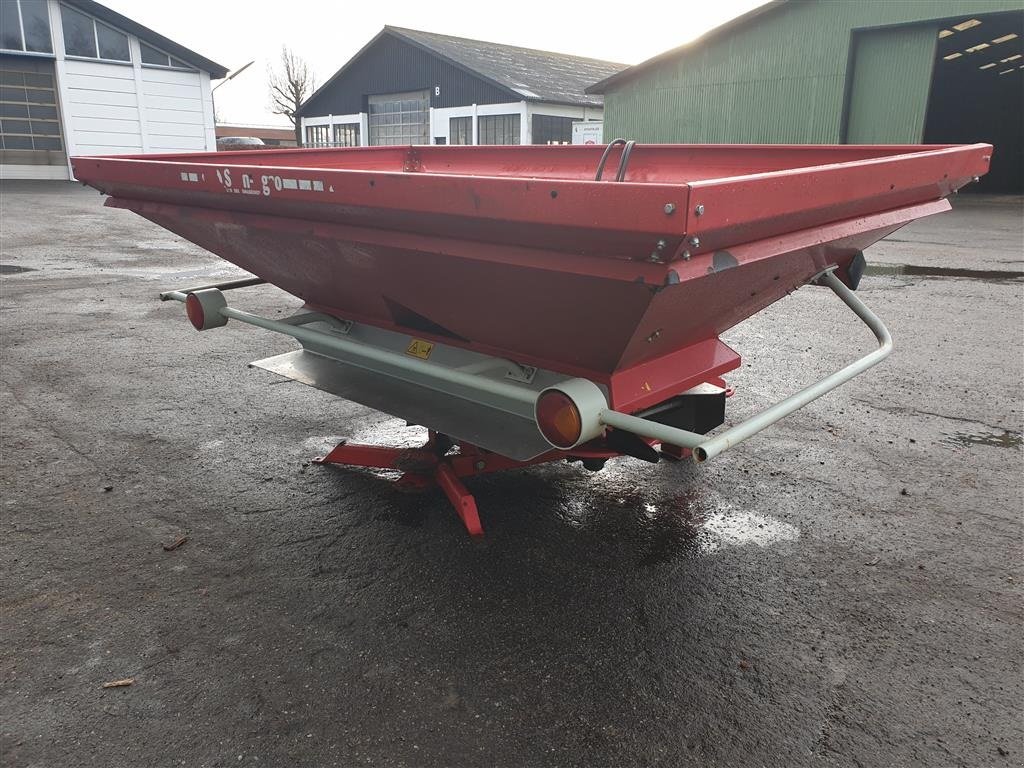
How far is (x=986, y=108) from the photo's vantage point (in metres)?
26.6

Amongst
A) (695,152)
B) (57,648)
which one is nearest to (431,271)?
(57,648)

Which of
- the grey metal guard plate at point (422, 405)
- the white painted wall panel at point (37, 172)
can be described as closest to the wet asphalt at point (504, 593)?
the grey metal guard plate at point (422, 405)

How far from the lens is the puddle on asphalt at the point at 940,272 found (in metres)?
8.66

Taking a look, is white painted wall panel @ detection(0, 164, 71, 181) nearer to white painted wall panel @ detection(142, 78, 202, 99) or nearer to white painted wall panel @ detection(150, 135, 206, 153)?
white painted wall panel @ detection(150, 135, 206, 153)

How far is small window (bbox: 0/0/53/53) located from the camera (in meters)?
21.7

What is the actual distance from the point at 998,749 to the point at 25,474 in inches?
142

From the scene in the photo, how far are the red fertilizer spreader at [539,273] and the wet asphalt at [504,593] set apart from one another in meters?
0.36

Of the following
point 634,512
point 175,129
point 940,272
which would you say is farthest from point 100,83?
point 634,512

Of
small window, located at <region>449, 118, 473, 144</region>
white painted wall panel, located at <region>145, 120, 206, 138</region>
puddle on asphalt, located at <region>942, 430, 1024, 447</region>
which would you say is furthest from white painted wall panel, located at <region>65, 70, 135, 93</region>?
puddle on asphalt, located at <region>942, 430, 1024, 447</region>

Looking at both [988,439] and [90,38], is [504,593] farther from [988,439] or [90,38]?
[90,38]

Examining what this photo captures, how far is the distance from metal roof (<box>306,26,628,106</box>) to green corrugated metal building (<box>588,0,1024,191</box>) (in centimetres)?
306

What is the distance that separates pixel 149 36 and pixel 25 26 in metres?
3.27

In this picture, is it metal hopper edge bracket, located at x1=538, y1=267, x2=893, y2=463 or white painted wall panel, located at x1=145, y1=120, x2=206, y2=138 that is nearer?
metal hopper edge bracket, located at x1=538, y1=267, x2=893, y2=463

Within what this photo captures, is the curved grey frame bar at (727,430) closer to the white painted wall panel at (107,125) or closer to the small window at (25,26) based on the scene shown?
the white painted wall panel at (107,125)
